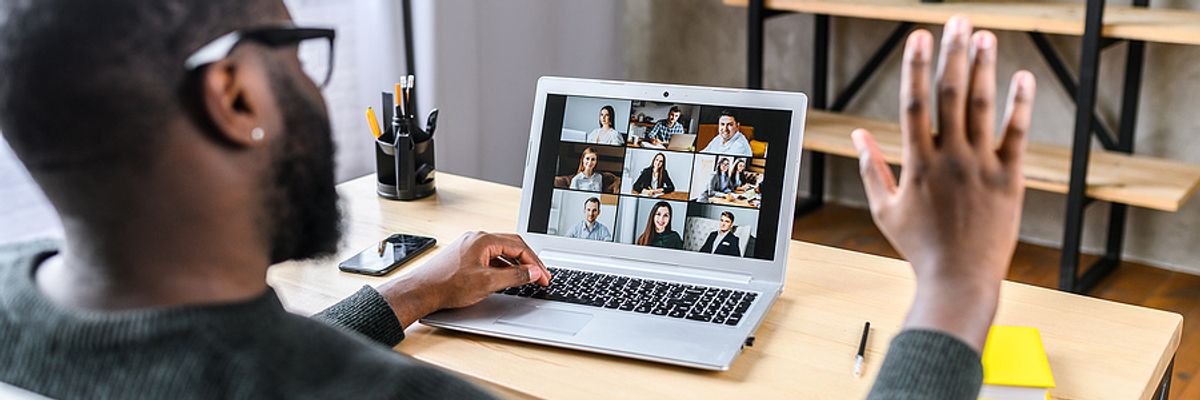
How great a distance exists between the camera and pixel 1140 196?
101 inches

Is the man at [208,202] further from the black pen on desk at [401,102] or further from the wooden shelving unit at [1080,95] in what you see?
the wooden shelving unit at [1080,95]

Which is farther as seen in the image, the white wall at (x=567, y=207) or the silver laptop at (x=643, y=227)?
the white wall at (x=567, y=207)

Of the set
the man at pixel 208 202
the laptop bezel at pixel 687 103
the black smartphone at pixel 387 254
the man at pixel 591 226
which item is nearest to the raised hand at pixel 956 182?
the man at pixel 208 202

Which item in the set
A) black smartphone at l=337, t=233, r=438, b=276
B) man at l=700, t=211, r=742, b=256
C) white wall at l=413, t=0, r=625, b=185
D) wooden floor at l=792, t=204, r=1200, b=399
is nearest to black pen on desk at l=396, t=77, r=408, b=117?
black smartphone at l=337, t=233, r=438, b=276

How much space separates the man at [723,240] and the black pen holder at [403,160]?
522 millimetres

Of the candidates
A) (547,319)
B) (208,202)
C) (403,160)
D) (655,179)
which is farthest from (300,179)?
(403,160)

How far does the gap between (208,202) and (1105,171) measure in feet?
8.31

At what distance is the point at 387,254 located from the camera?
1465 millimetres

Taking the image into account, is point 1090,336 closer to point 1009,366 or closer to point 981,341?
point 1009,366

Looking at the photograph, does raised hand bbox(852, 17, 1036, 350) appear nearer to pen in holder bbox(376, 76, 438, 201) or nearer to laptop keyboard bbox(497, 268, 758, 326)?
laptop keyboard bbox(497, 268, 758, 326)

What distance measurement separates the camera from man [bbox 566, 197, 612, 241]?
1.42 m

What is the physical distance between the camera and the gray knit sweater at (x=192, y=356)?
25.0 inches

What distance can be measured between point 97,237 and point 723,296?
0.78 meters

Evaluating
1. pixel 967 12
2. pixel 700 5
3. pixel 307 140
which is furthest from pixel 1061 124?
pixel 307 140
